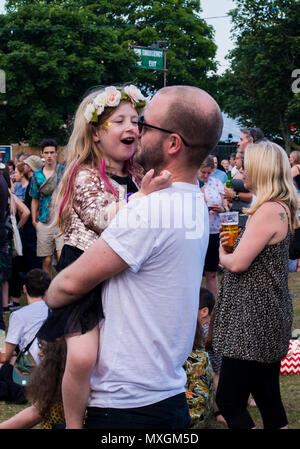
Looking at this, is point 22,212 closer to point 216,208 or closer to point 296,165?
point 216,208

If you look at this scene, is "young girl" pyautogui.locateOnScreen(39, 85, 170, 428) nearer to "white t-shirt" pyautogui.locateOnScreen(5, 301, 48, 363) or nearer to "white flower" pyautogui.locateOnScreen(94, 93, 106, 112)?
"white flower" pyautogui.locateOnScreen(94, 93, 106, 112)

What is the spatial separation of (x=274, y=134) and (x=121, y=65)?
1356cm

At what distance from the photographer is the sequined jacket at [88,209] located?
2.37m

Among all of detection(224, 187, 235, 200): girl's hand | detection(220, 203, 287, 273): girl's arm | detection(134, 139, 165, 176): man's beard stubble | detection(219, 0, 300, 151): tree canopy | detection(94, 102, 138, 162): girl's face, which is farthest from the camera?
detection(219, 0, 300, 151): tree canopy

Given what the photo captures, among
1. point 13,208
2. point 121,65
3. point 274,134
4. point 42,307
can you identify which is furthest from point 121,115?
point 274,134

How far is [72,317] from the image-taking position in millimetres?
2105

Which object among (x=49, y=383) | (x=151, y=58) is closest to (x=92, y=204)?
(x=49, y=383)

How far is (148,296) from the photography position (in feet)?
6.34

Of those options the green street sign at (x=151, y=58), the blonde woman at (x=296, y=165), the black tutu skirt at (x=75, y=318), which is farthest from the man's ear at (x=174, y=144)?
the green street sign at (x=151, y=58)

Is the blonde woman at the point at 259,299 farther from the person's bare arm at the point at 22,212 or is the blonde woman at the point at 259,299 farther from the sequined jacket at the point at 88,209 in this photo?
the person's bare arm at the point at 22,212

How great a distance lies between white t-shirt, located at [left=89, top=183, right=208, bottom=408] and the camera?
1.87m

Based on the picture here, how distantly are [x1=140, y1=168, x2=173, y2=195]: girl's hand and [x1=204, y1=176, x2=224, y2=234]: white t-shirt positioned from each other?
6.01m

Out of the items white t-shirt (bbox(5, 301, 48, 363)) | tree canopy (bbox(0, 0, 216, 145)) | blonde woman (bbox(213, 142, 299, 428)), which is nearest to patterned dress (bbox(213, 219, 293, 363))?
blonde woman (bbox(213, 142, 299, 428))

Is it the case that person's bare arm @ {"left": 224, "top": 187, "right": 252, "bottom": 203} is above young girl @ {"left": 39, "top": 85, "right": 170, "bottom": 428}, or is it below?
below
